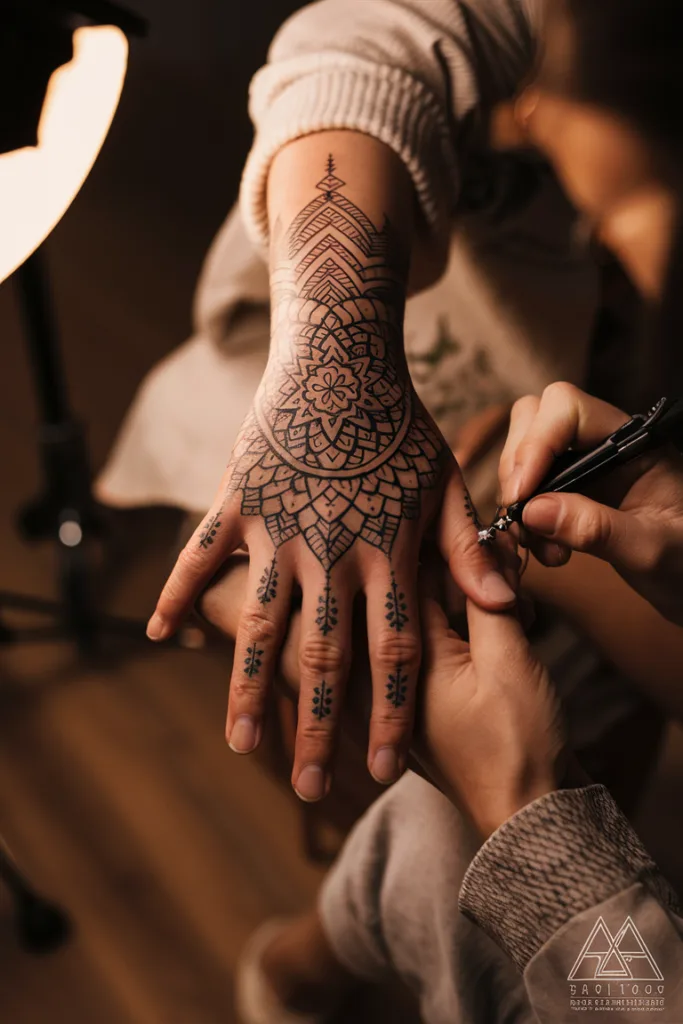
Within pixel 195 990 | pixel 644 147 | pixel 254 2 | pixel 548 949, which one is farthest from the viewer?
pixel 195 990

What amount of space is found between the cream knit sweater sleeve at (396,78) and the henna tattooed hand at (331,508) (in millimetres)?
81

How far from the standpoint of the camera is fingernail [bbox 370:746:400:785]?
0.46 m

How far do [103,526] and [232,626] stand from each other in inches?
36.0

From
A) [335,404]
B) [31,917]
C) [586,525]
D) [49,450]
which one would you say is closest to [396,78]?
[335,404]

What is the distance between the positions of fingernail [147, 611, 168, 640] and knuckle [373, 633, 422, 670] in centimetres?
13

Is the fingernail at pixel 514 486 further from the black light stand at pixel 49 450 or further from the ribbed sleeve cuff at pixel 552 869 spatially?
the black light stand at pixel 49 450

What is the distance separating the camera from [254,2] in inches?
29.5

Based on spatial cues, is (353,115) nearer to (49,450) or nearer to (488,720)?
(488,720)

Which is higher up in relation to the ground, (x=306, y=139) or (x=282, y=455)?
(x=306, y=139)

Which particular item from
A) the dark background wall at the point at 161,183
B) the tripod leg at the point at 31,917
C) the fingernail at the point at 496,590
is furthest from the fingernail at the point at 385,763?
the tripod leg at the point at 31,917

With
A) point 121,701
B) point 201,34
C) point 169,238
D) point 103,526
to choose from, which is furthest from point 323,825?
point 201,34

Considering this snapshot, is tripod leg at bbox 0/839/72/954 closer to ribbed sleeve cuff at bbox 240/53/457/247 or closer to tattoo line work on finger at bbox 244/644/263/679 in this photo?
tattoo line work on finger at bbox 244/644/263/679

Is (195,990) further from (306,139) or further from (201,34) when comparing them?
(201,34)

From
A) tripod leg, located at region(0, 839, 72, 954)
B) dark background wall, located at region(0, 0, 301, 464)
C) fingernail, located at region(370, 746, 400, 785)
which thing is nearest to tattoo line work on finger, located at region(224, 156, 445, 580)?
fingernail, located at region(370, 746, 400, 785)
